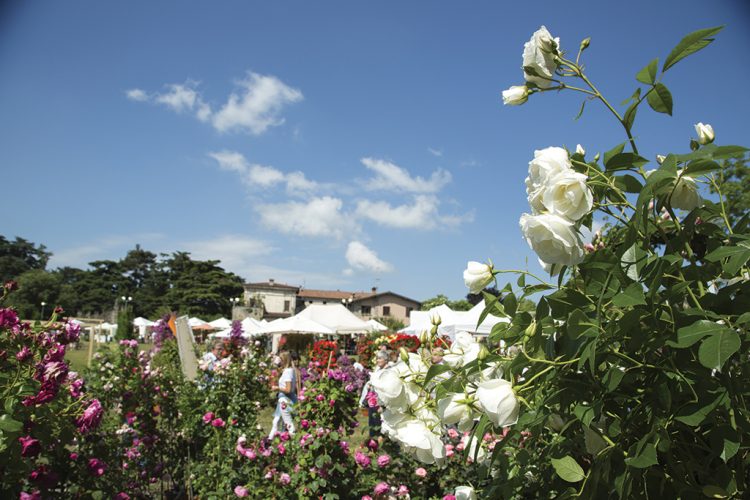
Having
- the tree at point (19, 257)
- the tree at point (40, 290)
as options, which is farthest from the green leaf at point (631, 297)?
the tree at point (19, 257)

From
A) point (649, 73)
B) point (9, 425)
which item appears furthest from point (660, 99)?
point (9, 425)

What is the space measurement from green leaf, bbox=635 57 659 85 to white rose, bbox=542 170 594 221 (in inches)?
8.1

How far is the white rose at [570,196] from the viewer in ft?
2.23

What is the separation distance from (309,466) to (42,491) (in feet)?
4.52

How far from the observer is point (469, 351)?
96 cm

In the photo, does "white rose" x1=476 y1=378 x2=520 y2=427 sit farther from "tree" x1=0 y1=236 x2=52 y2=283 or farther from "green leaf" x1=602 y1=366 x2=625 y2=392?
"tree" x1=0 y1=236 x2=52 y2=283

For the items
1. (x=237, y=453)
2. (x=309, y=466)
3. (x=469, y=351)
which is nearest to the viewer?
(x=469, y=351)

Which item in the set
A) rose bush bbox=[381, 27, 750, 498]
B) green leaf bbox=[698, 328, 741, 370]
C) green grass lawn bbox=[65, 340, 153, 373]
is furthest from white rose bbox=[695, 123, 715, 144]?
green grass lawn bbox=[65, 340, 153, 373]

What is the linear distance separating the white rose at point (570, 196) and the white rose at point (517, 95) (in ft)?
0.98

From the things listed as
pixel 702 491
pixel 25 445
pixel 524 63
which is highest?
pixel 524 63

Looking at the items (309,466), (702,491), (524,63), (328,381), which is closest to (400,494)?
(309,466)

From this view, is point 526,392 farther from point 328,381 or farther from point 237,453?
point 237,453

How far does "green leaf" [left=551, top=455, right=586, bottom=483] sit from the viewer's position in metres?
0.74

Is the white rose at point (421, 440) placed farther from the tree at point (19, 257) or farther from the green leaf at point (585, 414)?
the tree at point (19, 257)
